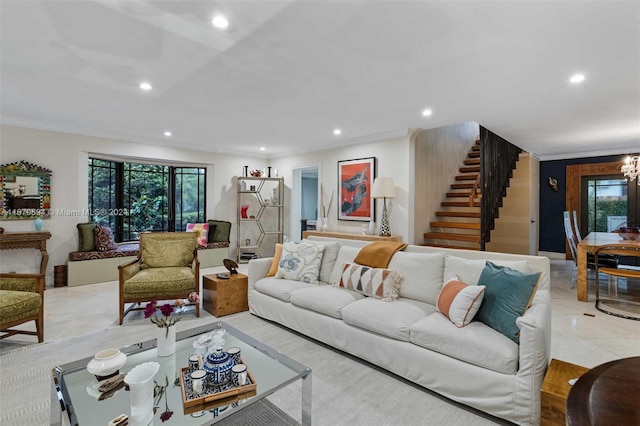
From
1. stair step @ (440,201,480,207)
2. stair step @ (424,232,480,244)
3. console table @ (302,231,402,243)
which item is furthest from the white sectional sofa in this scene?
stair step @ (440,201,480,207)

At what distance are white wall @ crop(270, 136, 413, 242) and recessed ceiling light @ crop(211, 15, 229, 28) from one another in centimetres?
353

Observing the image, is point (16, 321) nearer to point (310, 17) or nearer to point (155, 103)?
point (155, 103)

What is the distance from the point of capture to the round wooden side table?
0.47 meters

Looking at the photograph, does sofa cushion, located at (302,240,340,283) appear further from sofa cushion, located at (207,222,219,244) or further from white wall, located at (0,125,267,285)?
white wall, located at (0,125,267,285)

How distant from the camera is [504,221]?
6.97 m

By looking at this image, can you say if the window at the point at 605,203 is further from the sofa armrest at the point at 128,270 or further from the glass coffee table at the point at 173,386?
the sofa armrest at the point at 128,270

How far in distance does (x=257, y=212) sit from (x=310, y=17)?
5.63 meters

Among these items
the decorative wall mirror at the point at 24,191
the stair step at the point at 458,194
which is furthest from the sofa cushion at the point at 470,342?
the decorative wall mirror at the point at 24,191

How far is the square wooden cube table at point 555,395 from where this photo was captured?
1548 millimetres

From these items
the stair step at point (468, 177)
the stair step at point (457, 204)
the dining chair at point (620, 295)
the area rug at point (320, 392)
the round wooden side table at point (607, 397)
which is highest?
the stair step at point (468, 177)

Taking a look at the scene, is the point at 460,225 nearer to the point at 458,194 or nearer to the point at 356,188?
the point at 458,194

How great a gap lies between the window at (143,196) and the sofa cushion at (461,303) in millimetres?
5649

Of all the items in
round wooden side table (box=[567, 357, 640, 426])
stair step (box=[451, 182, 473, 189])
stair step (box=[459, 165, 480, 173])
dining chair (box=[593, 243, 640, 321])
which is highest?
stair step (box=[459, 165, 480, 173])

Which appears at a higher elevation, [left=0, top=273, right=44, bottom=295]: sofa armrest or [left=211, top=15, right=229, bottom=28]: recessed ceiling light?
[left=211, top=15, right=229, bottom=28]: recessed ceiling light
